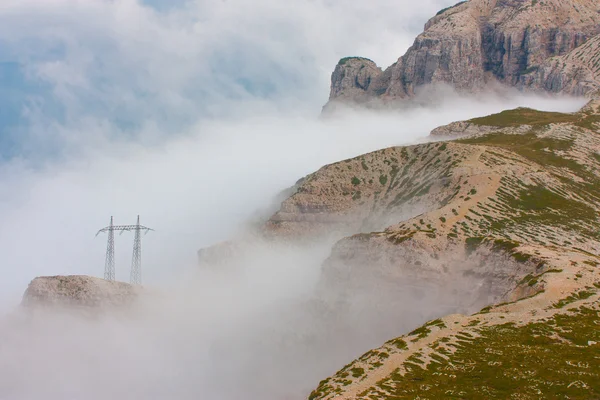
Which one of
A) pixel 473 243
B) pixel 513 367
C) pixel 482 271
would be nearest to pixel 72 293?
pixel 473 243

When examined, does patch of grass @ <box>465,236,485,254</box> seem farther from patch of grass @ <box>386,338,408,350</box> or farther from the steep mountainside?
patch of grass @ <box>386,338,408,350</box>

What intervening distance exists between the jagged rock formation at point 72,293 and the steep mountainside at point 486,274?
6657cm

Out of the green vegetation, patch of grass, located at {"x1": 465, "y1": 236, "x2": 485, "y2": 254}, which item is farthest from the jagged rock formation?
the green vegetation

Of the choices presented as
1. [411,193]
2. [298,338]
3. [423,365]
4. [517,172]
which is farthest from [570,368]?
[411,193]

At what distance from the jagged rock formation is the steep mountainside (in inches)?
2621

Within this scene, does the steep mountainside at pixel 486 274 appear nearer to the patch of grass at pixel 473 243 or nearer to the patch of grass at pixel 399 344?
the patch of grass at pixel 399 344

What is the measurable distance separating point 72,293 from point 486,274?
116 m

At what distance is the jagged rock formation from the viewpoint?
592ft

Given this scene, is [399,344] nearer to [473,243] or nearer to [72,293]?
[473,243]

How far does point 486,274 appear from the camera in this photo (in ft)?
362

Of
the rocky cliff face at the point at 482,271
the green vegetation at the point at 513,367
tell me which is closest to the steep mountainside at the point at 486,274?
the green vegetation at the point at 513,367

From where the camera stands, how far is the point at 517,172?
170 metres

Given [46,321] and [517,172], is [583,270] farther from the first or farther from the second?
[46,321]

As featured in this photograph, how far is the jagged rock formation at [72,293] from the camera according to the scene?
7106 inches
